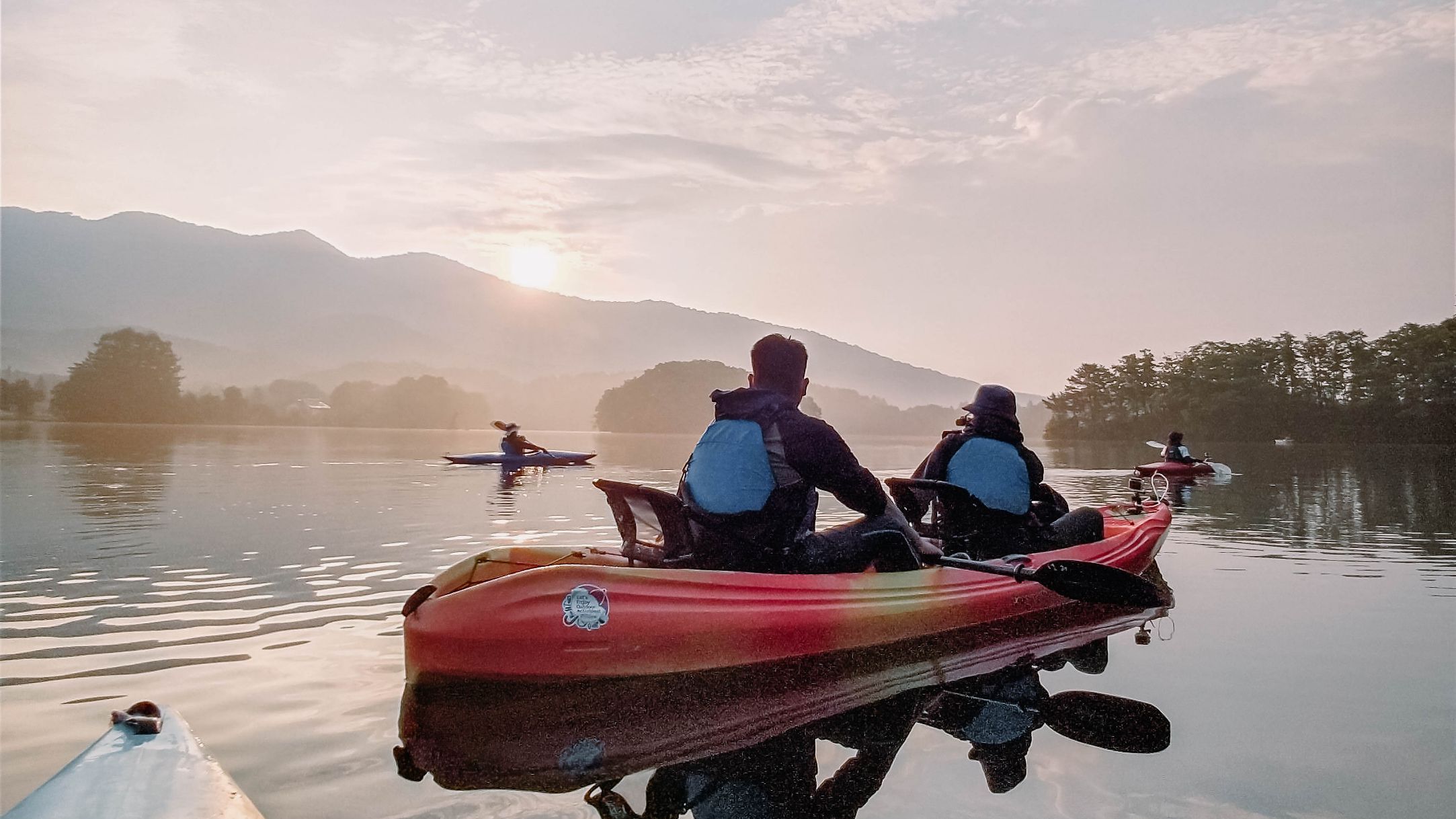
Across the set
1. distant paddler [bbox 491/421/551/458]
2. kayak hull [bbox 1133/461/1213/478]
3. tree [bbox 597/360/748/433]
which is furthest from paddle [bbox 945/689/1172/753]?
tree [bbox 597/360/748/433]

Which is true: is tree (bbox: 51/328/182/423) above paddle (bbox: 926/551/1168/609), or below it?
above

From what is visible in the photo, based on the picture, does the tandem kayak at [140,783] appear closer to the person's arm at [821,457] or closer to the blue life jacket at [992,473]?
the person's arm at [821,457]

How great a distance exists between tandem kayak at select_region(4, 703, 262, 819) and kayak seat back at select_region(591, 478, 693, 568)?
9.81 ft

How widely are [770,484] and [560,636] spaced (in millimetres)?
1738

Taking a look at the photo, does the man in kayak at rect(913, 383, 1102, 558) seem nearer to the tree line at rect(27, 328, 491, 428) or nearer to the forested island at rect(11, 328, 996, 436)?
the forested island at rect(11, 328, 996, 436)

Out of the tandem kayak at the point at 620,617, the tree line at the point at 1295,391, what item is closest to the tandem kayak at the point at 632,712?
the tandem kayak at the point at 620,617

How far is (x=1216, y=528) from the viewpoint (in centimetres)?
1593

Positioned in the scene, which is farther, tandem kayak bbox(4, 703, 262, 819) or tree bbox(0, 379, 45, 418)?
tree bbox(0, 379, 45, 418)

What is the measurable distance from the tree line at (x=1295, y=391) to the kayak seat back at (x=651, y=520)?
84.5 m

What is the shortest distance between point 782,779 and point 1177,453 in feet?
104

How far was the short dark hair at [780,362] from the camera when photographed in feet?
20.8

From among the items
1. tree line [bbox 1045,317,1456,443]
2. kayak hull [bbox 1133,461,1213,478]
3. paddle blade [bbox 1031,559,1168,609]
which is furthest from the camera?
tree line [bbox 1045,317,1456,443]

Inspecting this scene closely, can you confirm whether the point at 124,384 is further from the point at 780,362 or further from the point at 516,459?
the point at 780,362

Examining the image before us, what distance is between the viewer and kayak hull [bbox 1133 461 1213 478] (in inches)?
1204
